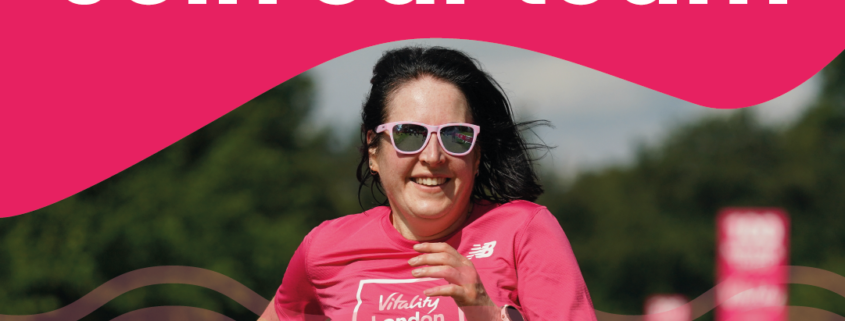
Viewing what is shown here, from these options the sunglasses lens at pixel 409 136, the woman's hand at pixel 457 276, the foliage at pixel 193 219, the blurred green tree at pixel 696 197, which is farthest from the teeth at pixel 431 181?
the blurred green tree at pixel 696 197

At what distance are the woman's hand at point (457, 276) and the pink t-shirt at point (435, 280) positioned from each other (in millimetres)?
187

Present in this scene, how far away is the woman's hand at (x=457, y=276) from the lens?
2.20 meters

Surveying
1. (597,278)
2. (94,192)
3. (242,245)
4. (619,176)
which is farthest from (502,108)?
(619,176)

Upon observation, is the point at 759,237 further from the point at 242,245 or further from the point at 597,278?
the point at 597,278

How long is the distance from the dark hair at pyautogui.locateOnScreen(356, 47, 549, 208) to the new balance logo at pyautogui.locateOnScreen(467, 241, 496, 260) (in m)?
0.22

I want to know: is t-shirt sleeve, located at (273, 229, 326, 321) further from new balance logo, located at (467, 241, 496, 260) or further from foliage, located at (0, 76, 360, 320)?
foliage, located at (0, 76, 360, 320)

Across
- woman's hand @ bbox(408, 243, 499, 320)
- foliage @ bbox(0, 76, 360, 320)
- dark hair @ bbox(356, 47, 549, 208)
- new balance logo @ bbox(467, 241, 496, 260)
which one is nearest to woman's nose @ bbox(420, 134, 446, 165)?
dark hair @ bbox(356, 47, 549, 208)

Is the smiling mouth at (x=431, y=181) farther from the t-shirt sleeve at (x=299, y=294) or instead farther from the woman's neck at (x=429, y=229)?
the t-shirt sleeve at (x=299, y=294)

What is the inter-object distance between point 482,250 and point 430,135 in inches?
15.1

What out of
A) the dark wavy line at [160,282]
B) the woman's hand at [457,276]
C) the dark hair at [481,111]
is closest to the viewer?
the woman's hand at [457,276]

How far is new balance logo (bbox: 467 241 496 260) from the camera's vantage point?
2576 mm

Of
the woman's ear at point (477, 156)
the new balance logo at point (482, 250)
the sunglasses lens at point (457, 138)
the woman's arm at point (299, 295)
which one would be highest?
the sunglasses lens at point (457, 138)

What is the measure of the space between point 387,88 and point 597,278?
31.4 m

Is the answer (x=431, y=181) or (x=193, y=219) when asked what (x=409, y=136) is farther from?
(x=193, y=219)
